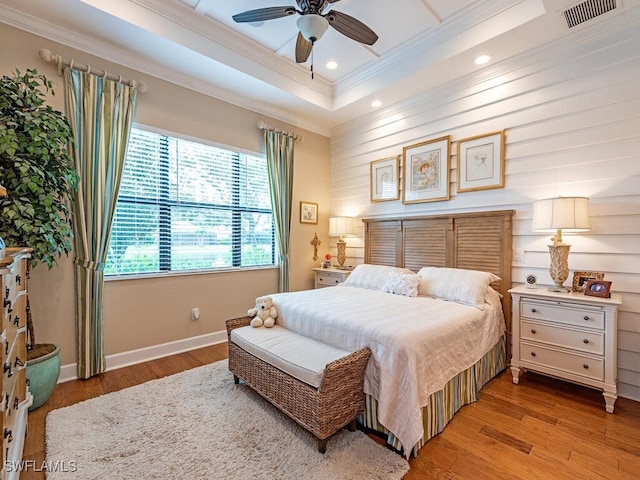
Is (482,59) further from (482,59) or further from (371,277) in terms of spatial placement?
(371,277)

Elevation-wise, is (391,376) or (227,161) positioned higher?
(227,161)

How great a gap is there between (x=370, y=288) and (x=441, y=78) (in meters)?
2.52

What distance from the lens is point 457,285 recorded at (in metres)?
2.85

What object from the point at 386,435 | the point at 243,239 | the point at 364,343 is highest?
the point at 243,239

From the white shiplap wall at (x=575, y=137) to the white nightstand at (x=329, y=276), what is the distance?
5.17ft

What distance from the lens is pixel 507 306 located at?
3.02 metres

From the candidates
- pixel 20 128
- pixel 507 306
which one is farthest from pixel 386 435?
pixel 20 128

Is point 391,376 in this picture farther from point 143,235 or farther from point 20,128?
point 20,128

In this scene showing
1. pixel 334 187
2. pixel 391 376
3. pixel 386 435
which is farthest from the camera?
pixel 334 187

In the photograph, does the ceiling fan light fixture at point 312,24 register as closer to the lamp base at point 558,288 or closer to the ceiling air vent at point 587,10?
the ceiling air vent at point 587,10

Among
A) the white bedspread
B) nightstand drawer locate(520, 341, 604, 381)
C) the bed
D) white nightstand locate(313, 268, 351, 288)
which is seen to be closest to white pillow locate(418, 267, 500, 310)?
the bed

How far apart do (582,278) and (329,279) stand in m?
2.85

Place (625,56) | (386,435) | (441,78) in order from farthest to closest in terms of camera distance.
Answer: (441,78)
(625,56)
(386,435)

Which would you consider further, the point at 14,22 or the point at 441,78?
the point at 441,78
